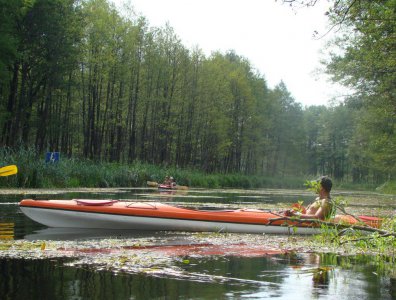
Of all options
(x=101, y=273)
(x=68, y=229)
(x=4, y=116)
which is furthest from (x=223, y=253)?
(x=4, y=116)

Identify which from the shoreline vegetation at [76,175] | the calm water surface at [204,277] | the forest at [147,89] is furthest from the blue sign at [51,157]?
the calm water surface at [204,277]

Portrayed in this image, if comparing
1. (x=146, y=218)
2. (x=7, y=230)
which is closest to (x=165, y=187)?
(x=146, y=218)

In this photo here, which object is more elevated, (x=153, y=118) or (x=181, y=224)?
(x=153, y=118)

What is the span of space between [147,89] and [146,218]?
1108 inches

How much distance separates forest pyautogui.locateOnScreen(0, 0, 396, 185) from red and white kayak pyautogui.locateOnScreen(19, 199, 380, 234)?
156 inches

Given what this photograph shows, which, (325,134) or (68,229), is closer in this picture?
(68,229)

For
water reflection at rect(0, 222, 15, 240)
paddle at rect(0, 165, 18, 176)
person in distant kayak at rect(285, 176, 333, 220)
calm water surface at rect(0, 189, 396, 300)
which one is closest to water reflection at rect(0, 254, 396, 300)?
calm water surface at rect(0, 189, 396, 300)

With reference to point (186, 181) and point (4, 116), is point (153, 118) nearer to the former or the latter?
point (186, 181)

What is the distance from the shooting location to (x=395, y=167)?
27.2 metres

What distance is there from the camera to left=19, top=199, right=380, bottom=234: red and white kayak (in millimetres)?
8055

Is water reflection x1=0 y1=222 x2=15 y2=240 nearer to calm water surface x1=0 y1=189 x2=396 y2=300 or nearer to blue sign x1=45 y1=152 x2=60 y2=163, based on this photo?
calm water surface x1=0 y1=189 x2=396 y2=300

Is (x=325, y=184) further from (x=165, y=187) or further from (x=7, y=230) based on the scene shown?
(x=165, y=187)

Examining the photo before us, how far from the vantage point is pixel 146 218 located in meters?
8.17

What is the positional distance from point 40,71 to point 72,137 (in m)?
11.6
